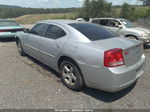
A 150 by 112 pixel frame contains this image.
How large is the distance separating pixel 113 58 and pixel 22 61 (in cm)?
391

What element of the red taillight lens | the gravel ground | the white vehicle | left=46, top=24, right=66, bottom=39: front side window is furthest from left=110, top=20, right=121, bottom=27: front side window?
the red taillight lens

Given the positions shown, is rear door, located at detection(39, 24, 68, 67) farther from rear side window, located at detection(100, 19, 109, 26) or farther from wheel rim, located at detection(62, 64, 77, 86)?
rear side window, located at detection(100, 19, 109, 26)

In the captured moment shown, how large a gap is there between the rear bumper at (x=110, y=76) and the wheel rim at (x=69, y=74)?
1.30 feet

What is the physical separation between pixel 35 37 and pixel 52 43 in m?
1.08

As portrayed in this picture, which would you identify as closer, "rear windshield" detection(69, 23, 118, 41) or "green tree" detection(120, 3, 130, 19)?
"rear windshield" detection(69, 23, 118, 41)

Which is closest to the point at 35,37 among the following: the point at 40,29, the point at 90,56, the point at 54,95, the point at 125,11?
the point at 40,29

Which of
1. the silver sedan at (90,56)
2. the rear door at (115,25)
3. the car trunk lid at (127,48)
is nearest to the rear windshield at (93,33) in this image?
the silver sedan at (90,56)

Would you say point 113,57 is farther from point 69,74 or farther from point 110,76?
point 69,74

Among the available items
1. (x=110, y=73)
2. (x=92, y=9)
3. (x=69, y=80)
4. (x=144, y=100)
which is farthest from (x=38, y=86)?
(x=92, y=9)

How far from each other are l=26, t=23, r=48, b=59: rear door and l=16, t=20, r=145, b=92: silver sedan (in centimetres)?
16

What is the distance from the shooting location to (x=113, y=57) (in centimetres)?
250

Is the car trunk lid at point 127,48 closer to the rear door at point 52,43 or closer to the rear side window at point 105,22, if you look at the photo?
the rear door at point 52,43

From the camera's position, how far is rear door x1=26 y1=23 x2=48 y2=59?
4.18 meters

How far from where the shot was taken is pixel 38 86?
3475 millimetres
